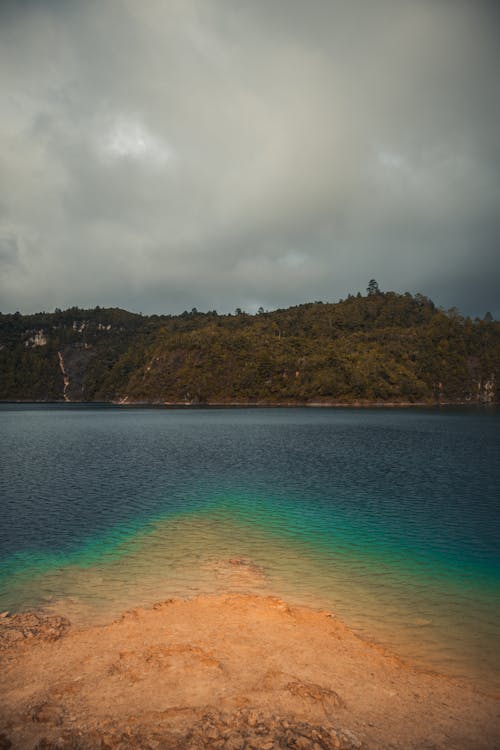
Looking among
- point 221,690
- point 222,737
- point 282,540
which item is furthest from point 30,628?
point 282,540

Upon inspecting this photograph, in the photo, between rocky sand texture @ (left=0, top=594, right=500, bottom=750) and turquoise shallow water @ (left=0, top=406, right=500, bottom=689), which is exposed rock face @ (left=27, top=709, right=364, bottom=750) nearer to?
rocky sand texture @ (left=0, top=594, right=500, bottom=750)

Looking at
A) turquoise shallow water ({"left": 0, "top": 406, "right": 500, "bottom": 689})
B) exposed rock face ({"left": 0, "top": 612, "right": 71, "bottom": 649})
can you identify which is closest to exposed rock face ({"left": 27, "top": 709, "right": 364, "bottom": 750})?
exposed rock face ({"left": 0, "top": 612, "right": 71, "bottom": 649})

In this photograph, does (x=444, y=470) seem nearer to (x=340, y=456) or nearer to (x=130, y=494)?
(x=340, y=456)

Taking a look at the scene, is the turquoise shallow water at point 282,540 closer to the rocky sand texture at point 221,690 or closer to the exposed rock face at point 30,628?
the exposed rock face at point 30,628

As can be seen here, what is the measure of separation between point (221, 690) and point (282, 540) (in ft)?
47.1

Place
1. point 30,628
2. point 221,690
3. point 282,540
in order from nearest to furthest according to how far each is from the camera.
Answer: point 221,690, point 30,628, point 282,540

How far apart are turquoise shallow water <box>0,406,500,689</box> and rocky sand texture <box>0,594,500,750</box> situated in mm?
1625

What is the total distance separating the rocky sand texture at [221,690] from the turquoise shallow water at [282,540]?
163 centimetres

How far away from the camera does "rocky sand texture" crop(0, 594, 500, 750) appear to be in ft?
29.0

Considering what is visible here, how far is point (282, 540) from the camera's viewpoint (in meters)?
24.5

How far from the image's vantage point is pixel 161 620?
578 inches

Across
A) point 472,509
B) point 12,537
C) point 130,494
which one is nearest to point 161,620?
point 12,537

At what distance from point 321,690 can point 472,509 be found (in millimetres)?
24953

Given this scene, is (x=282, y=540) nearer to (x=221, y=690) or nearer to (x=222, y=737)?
(x=221, y=690)
